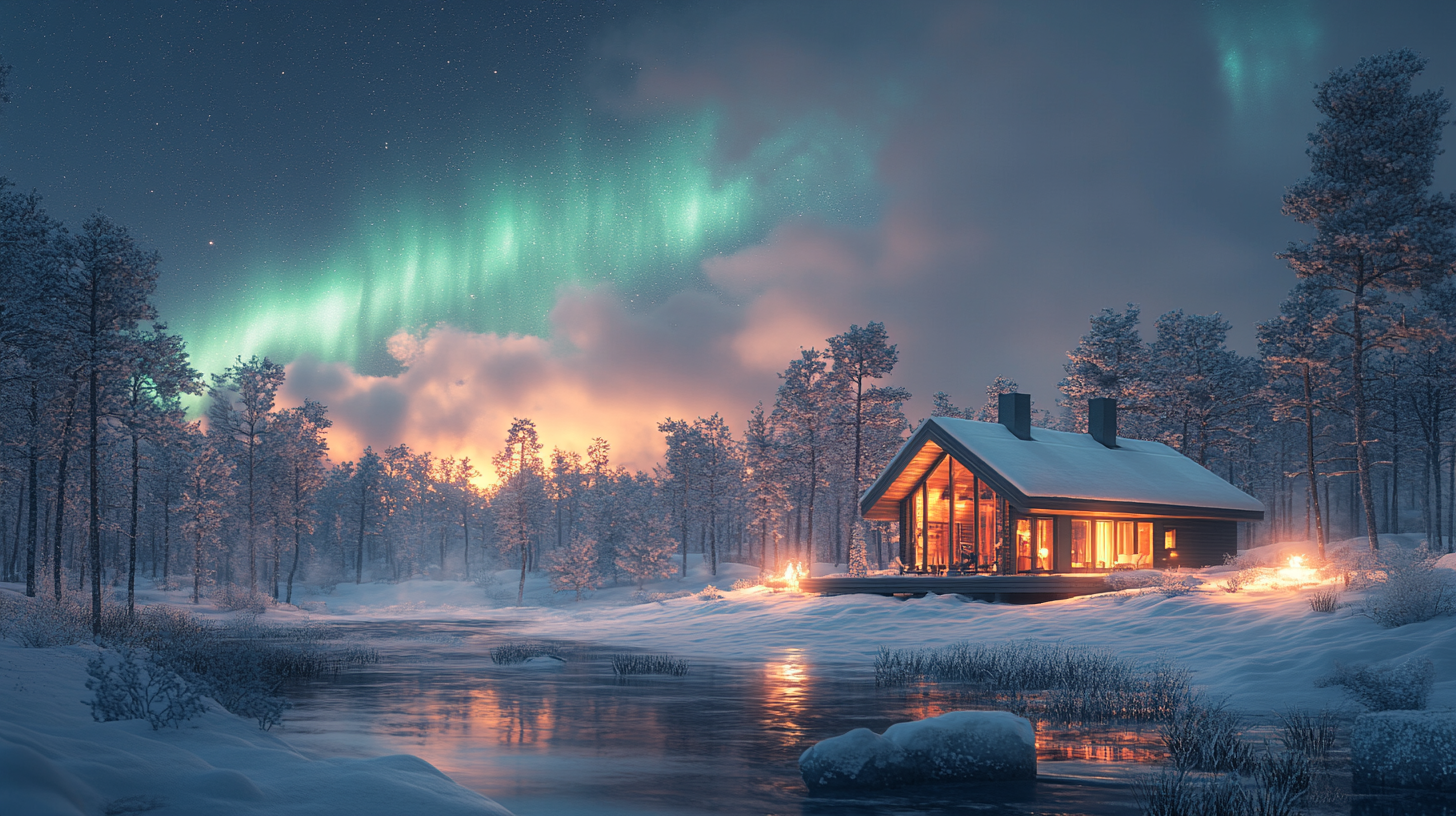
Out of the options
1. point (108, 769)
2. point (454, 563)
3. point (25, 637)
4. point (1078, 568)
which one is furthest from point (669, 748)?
point (454, 563)

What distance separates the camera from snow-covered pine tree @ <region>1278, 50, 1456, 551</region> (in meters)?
31.8

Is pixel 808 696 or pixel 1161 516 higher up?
pixel 1161 516

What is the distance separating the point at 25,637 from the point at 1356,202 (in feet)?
124

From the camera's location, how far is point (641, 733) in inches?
498

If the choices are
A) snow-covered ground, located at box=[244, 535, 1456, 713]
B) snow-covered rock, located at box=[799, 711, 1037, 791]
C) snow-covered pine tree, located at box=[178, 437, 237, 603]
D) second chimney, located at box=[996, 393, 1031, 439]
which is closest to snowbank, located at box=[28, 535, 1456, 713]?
snow-covered ground, located at box=[244, 535, 1456, 713]

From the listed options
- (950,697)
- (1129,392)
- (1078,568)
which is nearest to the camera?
(950,697)

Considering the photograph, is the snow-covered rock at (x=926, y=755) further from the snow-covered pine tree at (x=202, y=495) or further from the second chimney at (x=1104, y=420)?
the snow-covered pine tree at (x=202, y=495)

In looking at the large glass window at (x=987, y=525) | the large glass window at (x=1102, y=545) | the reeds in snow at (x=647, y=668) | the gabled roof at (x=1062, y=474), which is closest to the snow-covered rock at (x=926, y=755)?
the reeds in snow at (x=647, y=668)

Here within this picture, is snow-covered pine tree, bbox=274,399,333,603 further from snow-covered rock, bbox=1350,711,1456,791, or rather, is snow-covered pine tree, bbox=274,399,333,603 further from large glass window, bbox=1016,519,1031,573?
snow-covered rock, bbox=1350,711,1456,791

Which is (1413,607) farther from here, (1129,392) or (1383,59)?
(1129,392)

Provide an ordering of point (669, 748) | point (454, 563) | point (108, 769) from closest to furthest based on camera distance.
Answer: point (108, 769) < point (669, 748) < point (454, 563)

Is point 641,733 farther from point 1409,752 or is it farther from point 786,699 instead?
point 1409,752

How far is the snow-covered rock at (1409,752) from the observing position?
9000 millimetres

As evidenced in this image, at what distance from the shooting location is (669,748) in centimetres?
1147
